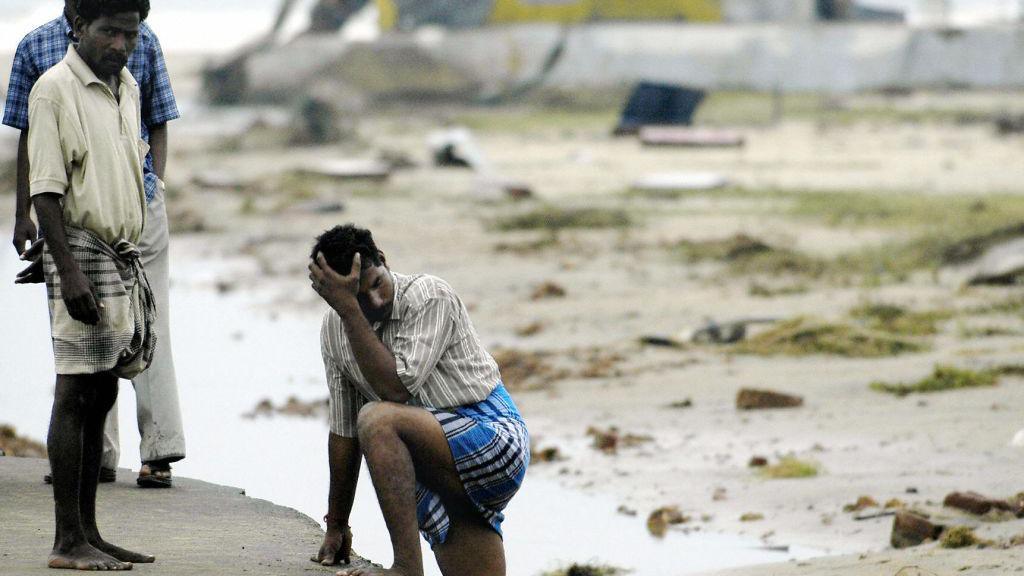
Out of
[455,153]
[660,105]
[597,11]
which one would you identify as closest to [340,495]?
[455,153]

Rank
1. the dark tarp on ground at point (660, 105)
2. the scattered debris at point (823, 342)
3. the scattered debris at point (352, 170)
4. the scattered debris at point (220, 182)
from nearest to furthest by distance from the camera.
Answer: the scattered debris at point (823, 342), the scattered debris at point (220, 182), the scattered debris at point (352, 170), the dark tarp on ground at point (660, 105)

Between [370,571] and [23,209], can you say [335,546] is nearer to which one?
[370,571]

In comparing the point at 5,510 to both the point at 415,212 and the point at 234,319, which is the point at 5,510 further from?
the point at 415,212

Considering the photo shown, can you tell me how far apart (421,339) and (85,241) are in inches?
33.2

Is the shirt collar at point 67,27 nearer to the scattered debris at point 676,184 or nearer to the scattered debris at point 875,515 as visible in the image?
the scattered debris at point 875,515

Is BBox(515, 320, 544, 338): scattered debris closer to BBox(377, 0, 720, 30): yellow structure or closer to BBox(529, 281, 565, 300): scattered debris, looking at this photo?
BBox(529, 281, 565, 300): scattered debris

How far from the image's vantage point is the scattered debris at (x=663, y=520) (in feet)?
20.0

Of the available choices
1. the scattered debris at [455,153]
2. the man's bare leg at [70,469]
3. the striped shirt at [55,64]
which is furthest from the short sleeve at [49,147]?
the scattered debris at [455,153]

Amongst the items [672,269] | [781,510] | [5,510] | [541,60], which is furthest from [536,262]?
[541,60]

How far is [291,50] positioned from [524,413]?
94.9ft

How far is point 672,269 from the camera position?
13.0 meters

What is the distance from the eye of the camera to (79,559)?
4.05 meters

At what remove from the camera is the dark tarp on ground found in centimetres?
2658

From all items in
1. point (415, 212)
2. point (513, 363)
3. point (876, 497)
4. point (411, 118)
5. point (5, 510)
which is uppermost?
point (5, 510)
